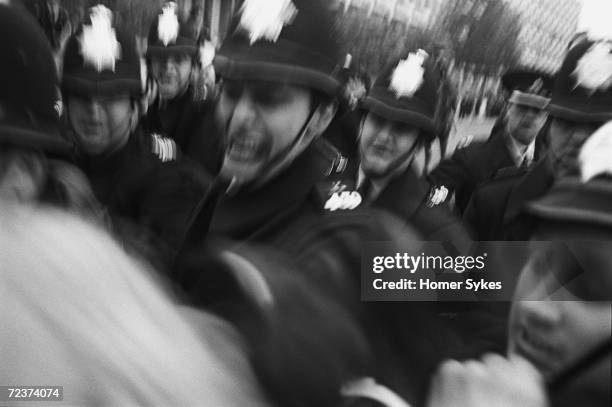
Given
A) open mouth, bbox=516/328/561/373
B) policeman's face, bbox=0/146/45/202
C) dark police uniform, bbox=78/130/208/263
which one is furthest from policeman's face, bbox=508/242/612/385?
policeman's face, bbox=0/146/45/202

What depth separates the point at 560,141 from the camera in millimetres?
1337

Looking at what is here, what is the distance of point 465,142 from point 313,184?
12.9 inches

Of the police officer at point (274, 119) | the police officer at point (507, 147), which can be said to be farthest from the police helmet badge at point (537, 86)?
the police officer at point (274, 119)

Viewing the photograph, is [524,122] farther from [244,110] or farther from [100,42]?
[100,42]

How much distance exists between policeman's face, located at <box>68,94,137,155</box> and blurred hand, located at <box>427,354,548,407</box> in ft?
2.87

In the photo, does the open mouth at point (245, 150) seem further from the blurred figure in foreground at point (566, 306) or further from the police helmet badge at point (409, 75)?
the blurred figure in foreground at point (566, 306)

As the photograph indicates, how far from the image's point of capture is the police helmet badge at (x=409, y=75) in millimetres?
1346

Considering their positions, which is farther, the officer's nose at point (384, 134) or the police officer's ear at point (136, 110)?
Answer: the police officer's ear at point (136, 110)

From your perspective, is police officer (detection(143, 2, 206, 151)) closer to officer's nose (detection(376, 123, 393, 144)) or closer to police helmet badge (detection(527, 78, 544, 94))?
officer's nose (detection(376, 123, 393, 144))

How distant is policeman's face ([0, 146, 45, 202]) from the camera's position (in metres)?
1.52

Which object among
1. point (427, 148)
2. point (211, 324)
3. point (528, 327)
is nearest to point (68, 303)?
point (211, 324)

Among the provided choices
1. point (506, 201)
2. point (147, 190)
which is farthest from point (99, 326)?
point (506, 201)

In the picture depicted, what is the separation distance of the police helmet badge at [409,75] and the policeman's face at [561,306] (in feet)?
1.36

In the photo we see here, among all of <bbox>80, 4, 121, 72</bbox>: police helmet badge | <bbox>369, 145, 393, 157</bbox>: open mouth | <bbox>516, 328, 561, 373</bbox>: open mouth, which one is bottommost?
<bbox>516, 328, 561, 373</bbox>: open mouth
